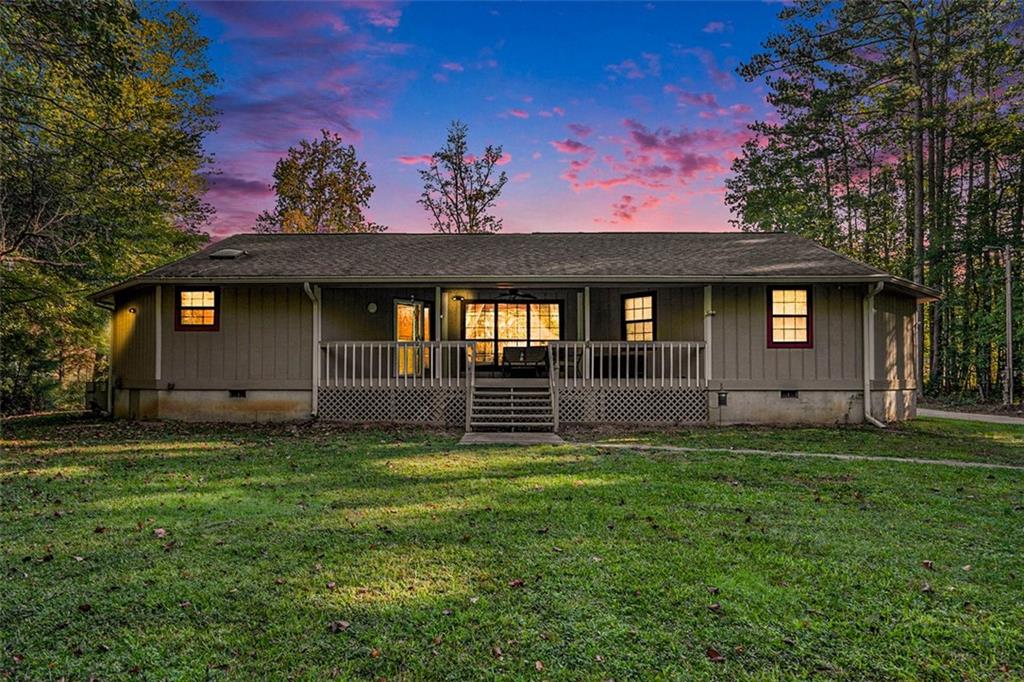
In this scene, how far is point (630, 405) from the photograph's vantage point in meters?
11.5

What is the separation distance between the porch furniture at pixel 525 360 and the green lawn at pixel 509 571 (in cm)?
558

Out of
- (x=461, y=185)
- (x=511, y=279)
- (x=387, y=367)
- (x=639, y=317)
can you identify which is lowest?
(x=387, y=367)

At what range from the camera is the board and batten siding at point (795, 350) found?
1122 centimetres

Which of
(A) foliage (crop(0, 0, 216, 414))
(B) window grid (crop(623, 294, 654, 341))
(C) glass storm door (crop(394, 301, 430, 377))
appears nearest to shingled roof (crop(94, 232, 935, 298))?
(B) window grid (crop(623, 294, 654, 341))

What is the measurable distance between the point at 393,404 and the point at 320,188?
17713 millimetres

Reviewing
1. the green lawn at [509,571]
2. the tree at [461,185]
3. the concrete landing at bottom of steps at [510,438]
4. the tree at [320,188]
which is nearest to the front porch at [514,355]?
the concrete landing at bottom of steps at [510,438]

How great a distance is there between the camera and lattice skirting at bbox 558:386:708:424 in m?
11.4

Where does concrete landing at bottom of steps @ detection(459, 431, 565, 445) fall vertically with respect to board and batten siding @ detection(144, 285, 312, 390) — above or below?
below

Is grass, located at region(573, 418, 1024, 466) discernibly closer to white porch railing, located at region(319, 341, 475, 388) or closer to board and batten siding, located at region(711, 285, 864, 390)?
board and batten siding, located at region(711, 285, 864, 390)

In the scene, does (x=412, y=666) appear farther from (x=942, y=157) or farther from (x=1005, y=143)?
(x=942, y=157)

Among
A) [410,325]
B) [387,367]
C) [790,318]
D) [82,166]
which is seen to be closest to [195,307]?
[82,166]

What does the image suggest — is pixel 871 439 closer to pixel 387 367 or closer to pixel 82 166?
pixel 387 367

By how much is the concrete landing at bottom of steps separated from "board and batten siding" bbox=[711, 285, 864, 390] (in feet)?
13.0

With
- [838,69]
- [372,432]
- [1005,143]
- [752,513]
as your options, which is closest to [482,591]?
[752,513]
